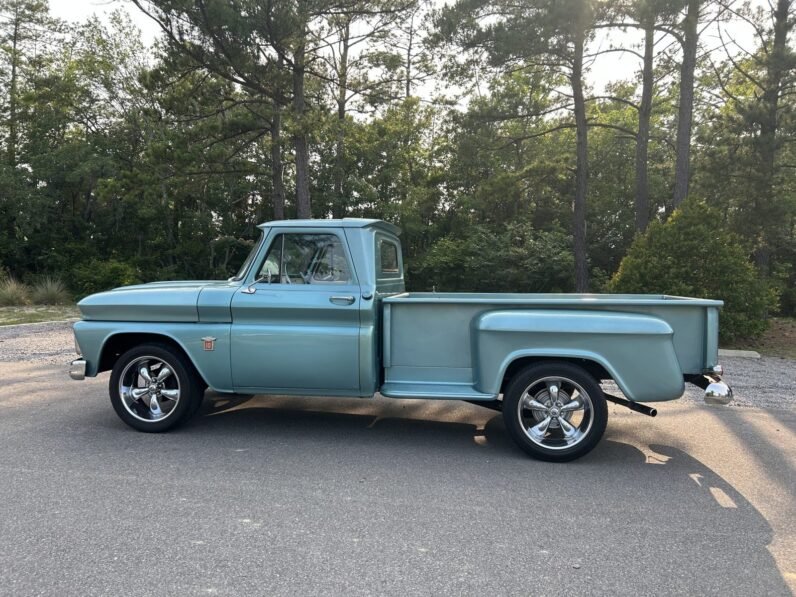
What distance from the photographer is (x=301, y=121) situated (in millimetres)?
13633

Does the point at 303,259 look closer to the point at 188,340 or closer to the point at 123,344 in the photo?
the point at 188,340

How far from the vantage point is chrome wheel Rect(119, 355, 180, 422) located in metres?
4.86

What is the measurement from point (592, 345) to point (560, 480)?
1.05m

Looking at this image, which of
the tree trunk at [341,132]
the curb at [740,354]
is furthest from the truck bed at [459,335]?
the tree trunk at [341,132]

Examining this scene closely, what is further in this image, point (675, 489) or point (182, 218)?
point (182, 218)

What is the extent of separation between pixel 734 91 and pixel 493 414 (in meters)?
22.7

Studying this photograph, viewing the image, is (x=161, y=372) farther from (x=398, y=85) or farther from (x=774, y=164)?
(x=774, y=164)

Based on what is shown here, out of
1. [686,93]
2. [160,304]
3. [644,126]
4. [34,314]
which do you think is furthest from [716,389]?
[34,314]

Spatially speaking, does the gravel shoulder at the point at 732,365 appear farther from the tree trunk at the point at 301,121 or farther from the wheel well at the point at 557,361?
the tree trunk at the point at 301,121

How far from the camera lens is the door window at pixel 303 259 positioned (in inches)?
185

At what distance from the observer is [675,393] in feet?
13.3

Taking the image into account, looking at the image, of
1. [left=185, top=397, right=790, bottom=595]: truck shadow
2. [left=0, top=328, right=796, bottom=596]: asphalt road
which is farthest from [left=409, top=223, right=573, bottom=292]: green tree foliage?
[left=185, top=397, right=790, bottom=595]: truck shadow

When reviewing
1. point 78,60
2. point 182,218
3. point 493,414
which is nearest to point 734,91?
point 493,414

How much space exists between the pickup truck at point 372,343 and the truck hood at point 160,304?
1cm
